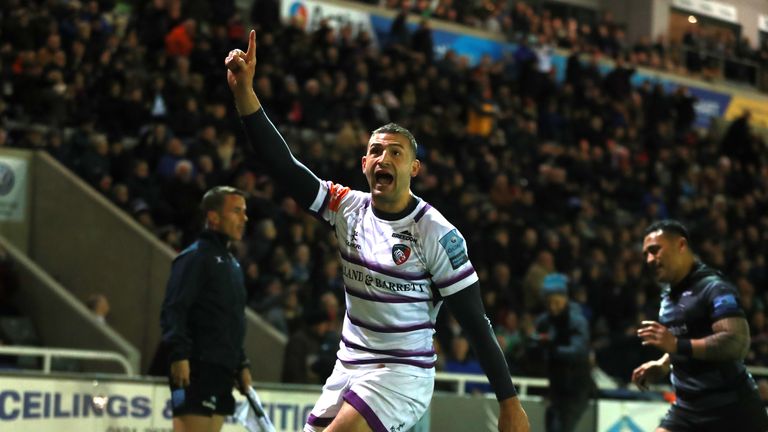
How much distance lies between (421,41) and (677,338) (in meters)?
14.1

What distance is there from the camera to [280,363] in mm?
12219

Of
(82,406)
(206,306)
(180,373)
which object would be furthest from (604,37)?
(180,373)

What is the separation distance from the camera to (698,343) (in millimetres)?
6992

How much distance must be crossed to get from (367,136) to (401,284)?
11281mm

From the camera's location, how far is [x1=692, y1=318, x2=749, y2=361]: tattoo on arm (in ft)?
22.9

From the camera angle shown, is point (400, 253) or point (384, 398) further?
point (400, 253)

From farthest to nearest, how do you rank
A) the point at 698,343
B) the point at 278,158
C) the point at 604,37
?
the point at 604,37
the point at 698,343
the point at 278,158

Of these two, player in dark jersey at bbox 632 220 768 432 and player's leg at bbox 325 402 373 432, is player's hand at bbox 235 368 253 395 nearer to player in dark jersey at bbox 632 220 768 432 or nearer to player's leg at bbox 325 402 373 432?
player in dark jersey at bbox 632 220 768 432

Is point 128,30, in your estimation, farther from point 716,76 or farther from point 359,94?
point 716,76

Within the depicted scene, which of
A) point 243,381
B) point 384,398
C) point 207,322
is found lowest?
point 243,381

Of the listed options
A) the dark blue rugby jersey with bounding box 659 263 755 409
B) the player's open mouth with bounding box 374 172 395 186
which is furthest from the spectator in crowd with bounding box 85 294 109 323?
the player's open mouth with bounding box 374 172 395 186

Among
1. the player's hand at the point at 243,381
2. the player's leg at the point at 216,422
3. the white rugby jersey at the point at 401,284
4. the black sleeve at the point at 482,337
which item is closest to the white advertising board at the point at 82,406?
the player's hand at the point at 243,381

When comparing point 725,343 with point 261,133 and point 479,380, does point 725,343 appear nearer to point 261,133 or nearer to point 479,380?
point 261,133

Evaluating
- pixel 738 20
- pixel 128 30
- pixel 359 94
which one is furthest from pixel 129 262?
pixel 738 20
